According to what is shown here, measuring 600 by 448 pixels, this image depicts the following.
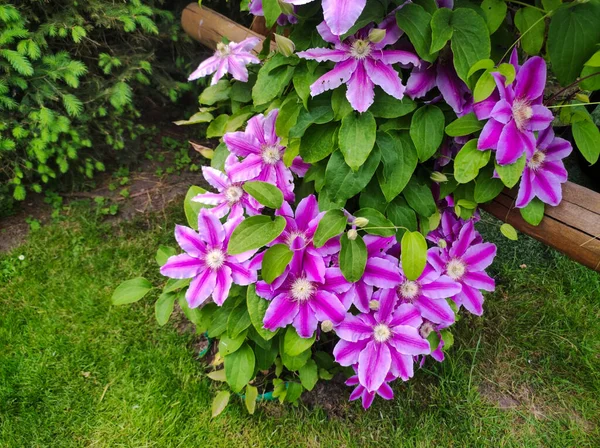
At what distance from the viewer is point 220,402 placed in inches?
58.6

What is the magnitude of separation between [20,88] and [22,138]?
0.23 meters

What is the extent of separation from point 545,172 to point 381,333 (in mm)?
526

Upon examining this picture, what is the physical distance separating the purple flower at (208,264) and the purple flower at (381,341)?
283 mm

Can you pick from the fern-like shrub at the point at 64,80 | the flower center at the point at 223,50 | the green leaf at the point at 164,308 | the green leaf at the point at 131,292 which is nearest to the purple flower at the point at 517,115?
the flower center at the point at 223,50

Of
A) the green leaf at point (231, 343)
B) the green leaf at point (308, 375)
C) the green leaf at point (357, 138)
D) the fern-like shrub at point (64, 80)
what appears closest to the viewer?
the green leaf at point (357, 138)

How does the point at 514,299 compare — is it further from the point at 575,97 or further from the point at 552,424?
the point at 575,97

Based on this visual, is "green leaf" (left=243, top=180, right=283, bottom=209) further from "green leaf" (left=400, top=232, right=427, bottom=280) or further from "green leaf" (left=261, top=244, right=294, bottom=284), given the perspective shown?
"green leaf" (left=400, top=232, right=427, bottom=280)

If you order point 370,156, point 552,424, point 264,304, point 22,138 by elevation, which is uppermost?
point 370,156

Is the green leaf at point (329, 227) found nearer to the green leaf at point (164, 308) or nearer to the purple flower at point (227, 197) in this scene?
the purple flower at point (227, 197)

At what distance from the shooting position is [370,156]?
995mm

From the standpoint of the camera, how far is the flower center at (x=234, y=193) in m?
1.20

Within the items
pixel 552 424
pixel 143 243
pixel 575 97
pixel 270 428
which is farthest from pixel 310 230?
pixel 143 243

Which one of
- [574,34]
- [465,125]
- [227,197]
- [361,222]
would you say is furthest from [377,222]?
[574,34]

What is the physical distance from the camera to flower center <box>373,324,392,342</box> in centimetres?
116
